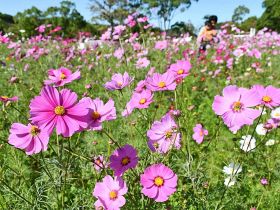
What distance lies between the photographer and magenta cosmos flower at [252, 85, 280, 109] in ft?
3.75

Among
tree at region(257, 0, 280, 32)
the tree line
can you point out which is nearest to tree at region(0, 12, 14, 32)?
the tree line

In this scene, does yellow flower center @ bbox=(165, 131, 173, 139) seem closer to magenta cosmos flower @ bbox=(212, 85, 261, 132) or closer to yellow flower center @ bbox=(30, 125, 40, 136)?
magenta cosmos flower @ bbox=(212, 85, 261, 132)

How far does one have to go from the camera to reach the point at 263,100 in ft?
3.77

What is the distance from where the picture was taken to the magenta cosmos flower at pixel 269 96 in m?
1.14

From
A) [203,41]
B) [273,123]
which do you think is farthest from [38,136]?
[203,41]

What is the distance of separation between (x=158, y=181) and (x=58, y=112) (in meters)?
0.36

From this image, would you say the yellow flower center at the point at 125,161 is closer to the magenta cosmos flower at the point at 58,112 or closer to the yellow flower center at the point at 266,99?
the magenta cosmos flower at the point at 58,112

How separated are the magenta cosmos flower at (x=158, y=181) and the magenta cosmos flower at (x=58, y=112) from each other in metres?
0.26

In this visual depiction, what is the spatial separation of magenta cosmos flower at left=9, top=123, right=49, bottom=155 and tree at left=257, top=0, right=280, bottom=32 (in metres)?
29.6

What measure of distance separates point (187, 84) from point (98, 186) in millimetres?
3396

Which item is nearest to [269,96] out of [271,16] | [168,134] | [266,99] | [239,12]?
[266,99]

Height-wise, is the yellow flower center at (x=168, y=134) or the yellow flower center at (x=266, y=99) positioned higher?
the yellow flower center at (x=168, y=134)

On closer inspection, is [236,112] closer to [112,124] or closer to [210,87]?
[112,124]

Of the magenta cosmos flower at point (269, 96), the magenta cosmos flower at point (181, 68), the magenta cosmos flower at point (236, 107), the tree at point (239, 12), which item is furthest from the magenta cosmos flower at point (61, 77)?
the tree at point (239, 12)
